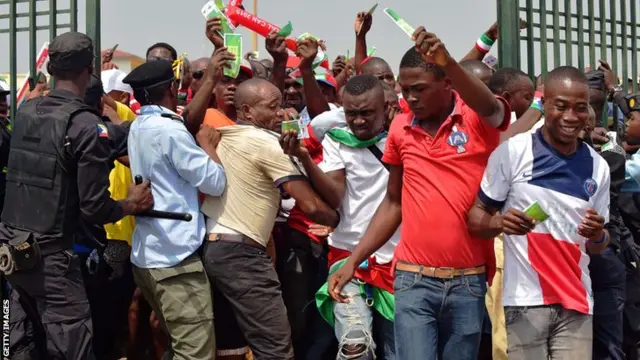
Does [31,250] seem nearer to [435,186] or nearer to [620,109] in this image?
[435,186]

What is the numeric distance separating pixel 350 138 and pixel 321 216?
0.49 meters

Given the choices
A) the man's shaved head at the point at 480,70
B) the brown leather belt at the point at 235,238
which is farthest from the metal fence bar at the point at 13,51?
the man's shaved head at the point at 480,70

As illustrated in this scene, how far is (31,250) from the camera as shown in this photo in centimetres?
539

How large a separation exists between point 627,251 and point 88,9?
13.6 feet

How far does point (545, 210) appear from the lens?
4.56m

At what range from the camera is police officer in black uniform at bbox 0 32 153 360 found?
17.6 feet

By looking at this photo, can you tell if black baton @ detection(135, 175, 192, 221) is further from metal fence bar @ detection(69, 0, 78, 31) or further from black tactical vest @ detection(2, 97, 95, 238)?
metal fence bar @ detection(69, 0, 78, 31)

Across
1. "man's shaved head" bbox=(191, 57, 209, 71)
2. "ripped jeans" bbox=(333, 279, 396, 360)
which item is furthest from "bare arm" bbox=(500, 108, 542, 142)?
"man's shaved head" bbox=(191, 57, 209, 71)

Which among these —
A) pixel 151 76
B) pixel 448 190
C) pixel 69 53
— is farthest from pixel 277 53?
pixel 448 190

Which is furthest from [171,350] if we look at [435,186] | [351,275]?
[435,186]

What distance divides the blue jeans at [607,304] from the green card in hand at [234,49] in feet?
8.11

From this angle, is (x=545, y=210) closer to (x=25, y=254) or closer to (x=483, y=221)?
(x=483, y=221)

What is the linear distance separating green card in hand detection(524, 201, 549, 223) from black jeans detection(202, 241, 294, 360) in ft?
6.37

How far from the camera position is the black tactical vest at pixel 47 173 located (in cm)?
544
